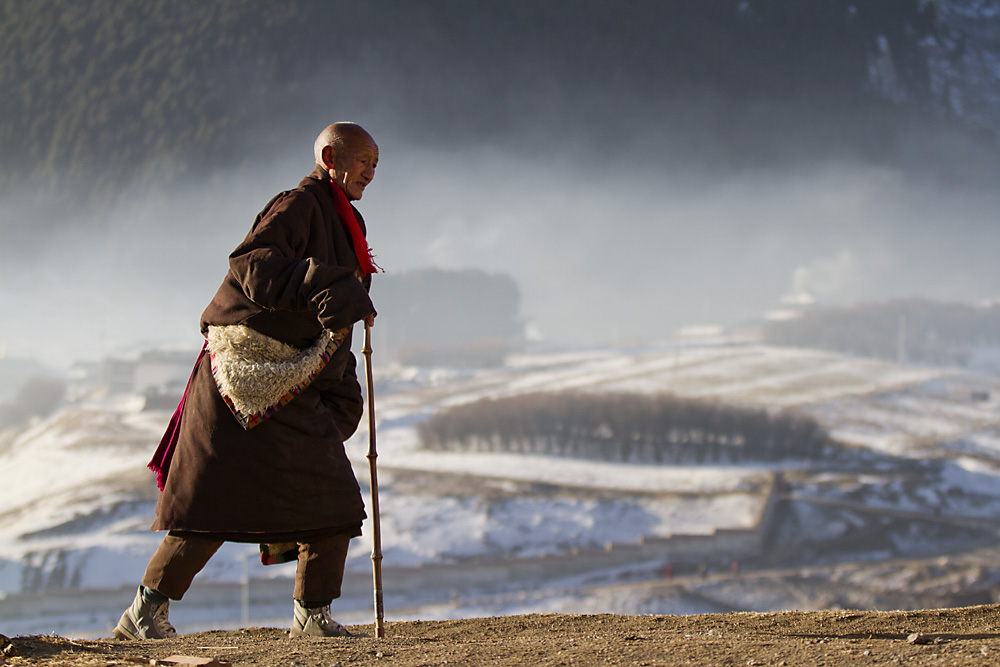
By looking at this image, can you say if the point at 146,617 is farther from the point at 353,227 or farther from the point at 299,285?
the point at 353,227

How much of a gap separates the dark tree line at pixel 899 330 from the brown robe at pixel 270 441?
75755mm

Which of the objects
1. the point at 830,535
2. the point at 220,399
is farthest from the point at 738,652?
the point at 830,535

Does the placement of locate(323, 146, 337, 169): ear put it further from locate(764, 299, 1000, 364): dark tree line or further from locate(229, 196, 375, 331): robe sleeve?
locate(764, 299, 1000, 364): dark tree line

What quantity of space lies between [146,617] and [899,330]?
80.4 meters

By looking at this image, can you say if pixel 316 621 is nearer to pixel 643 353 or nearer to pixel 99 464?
pixel 99 464

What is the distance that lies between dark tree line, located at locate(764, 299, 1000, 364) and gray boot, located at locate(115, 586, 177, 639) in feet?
249

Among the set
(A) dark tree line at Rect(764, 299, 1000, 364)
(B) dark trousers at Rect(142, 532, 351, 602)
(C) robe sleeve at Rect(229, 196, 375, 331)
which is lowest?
(B) dark trousers at Rect(142, 532, 351, 602)

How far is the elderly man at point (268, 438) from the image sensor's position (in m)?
2.46

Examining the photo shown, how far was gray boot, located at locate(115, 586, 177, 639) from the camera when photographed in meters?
2.55

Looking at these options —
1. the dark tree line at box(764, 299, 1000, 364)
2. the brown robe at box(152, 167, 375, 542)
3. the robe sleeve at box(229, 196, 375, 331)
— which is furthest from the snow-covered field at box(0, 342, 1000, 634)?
the robe sleeve at box(229, 196, 375, 331)

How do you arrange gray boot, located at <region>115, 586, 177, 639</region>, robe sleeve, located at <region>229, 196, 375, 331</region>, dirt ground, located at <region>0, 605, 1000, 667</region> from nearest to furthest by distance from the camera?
dirt ground, located at <region>0, 605, 1000, 667</region> < robe sleeve, located at <region>229, 196, 375, 331</region> < gray boot, located at <region>115, 586, 177, 639</region>

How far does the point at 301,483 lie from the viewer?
98.5 inches

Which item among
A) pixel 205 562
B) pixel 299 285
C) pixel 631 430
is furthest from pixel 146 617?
pixel 631 430

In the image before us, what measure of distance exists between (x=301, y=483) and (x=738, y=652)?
4.18 feet
